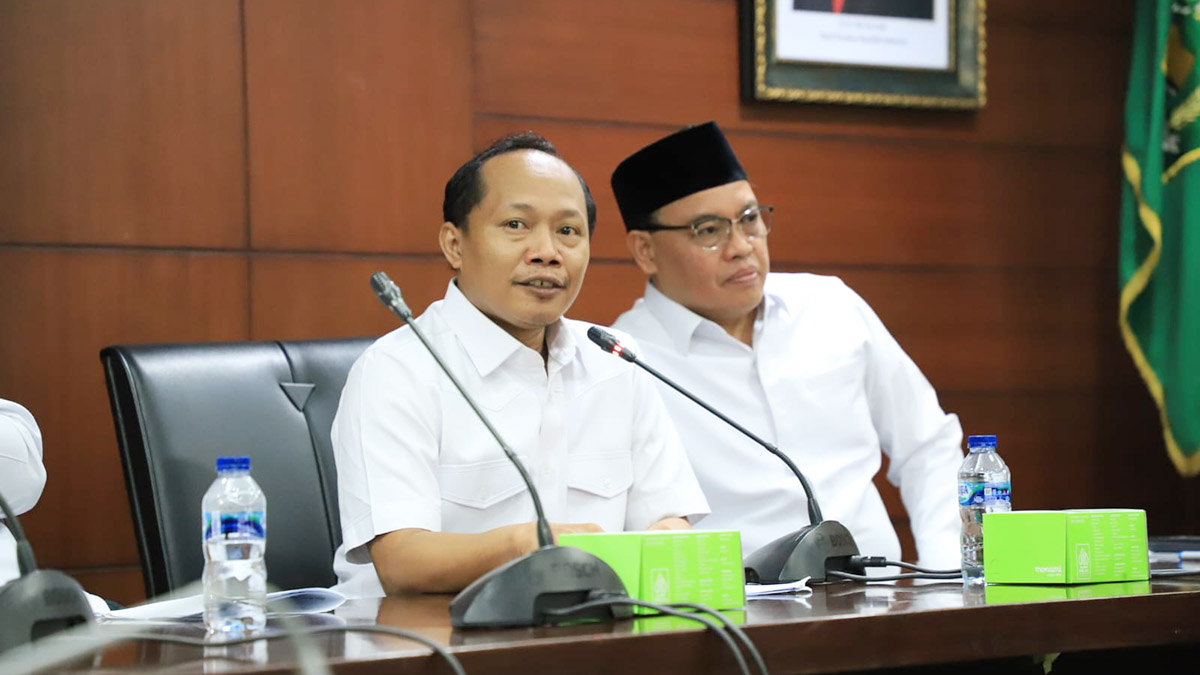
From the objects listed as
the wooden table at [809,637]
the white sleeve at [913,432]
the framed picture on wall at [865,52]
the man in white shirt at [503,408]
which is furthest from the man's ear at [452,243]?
the framed picture on wall at [865,52]

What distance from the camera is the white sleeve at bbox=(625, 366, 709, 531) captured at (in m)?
2.18

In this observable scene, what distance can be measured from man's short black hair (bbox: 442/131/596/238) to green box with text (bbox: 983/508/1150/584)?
2.73 feet

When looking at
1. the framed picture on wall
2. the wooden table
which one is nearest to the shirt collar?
the wooden table

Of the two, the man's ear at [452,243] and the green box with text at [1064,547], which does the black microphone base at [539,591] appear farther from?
the man's ear at [452,243]

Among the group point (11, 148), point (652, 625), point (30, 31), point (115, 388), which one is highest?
point (30, 31)

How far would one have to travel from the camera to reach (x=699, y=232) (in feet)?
9.07

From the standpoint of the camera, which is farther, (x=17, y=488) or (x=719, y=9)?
(x=719, y=9)

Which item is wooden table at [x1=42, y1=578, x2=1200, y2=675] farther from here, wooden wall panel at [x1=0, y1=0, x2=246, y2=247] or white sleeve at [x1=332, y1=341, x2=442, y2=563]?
wooden wall panel at [x1=0, y1=0, x2=246, y2=247]

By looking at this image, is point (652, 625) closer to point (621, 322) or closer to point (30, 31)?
point (621, 322)

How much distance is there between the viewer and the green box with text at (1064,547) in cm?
162

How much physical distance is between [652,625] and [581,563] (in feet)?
0.38

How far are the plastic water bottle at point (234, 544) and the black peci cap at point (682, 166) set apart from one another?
1.48 m

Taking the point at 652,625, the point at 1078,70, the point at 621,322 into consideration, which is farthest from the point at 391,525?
the point at 1078,70

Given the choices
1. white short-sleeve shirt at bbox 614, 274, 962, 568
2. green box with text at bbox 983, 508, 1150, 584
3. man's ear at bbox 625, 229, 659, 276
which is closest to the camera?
green box with text at bbox 983, 508, 1150, 584
